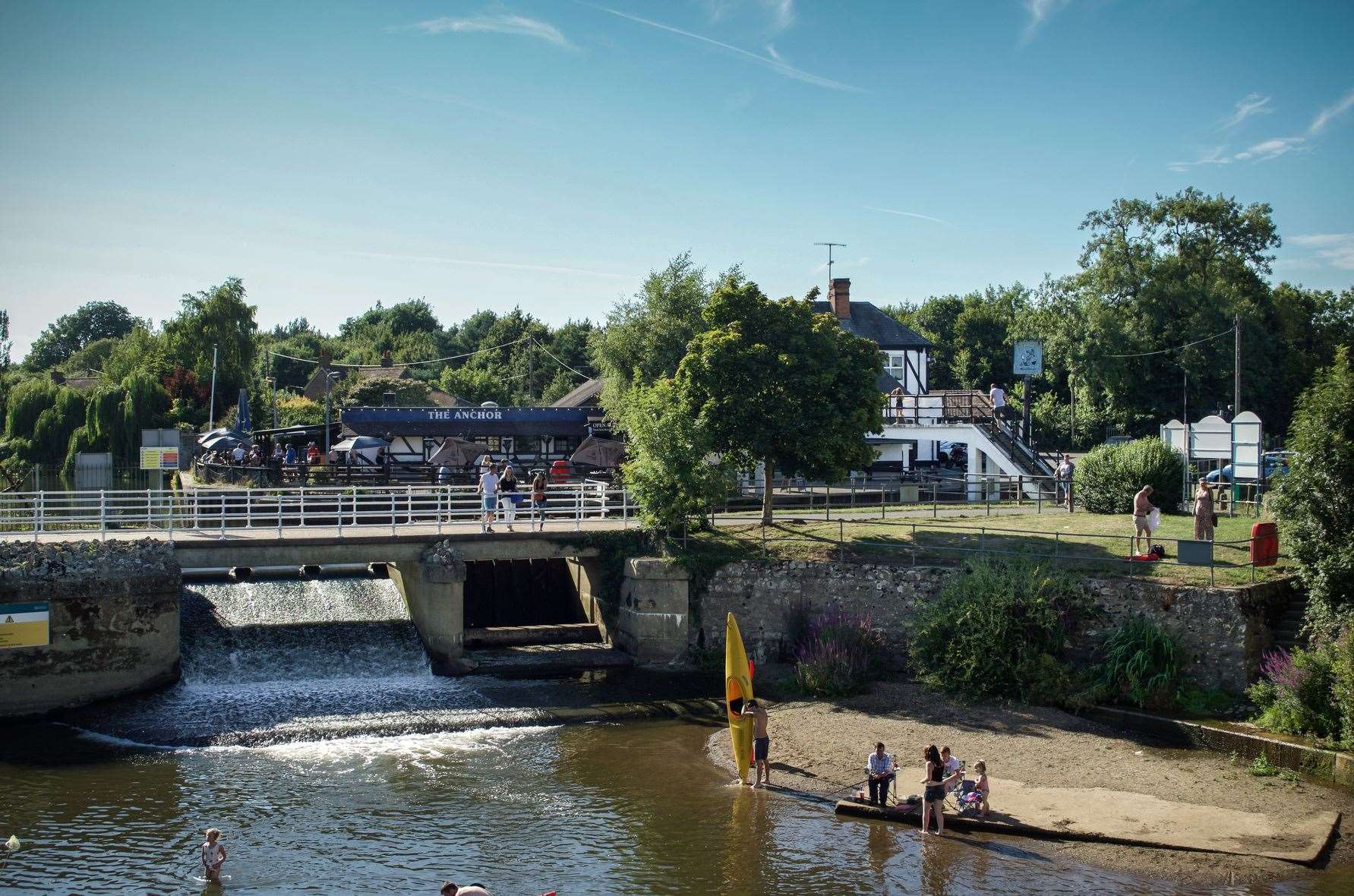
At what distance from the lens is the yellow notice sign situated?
23453 millimetres

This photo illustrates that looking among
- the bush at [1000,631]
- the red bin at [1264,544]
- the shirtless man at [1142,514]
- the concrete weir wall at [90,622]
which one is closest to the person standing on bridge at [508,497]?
the concrete weir wall at [90,622]

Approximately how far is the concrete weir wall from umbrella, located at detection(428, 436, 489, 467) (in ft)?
49.5

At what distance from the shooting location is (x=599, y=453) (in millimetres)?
39969

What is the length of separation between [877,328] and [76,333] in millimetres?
116173

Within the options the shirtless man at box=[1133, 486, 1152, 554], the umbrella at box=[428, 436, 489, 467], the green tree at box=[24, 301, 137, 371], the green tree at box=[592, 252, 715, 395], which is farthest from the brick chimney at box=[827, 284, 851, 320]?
the green tree at box=[24, 301, 137, 371]

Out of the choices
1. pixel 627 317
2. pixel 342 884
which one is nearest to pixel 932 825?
pixel 342 884

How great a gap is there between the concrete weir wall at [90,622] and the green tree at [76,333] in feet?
400

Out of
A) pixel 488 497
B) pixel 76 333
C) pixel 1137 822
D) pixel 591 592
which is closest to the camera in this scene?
pixel 1137 822

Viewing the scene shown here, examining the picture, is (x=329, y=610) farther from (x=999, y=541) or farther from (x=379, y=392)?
(x=379, y=392)

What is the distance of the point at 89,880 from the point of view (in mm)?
15367

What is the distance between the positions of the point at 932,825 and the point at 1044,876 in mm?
2120

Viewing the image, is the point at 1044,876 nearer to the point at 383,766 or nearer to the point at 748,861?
the point at 748,861

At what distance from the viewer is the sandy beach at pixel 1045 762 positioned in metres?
16.0

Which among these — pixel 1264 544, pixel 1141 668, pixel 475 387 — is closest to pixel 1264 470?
pixel 1264 544
